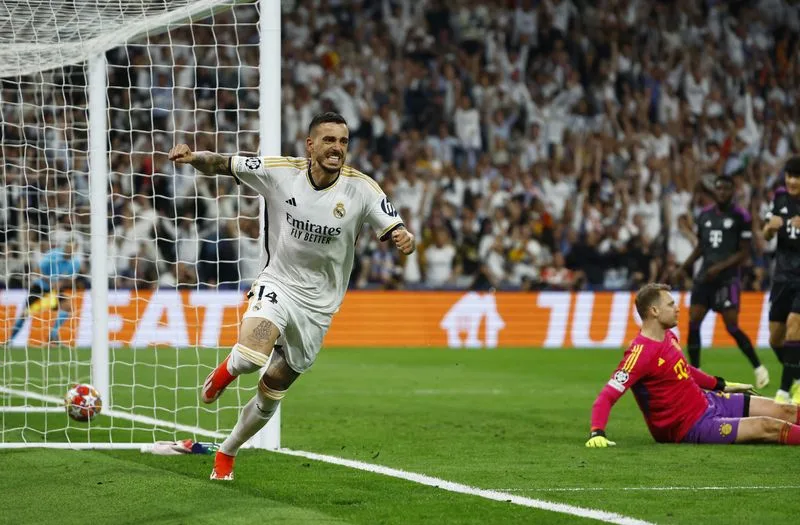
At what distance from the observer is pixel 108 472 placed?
25.2 ft

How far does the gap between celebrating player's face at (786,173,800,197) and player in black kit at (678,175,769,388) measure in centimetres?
274

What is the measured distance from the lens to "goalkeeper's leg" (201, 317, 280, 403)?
274 inches

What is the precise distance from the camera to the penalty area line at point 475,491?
20.1 feet

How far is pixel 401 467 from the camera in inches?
320

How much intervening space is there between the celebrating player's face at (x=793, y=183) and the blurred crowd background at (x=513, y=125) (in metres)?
10.9

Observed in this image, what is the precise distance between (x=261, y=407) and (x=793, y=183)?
6295 millimetres

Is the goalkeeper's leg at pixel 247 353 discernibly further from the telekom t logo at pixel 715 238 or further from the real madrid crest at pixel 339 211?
the telekom t logo at pixel 715 238

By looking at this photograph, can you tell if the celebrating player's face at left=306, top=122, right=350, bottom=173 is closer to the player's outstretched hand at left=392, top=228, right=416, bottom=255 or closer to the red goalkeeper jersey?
the player's outstretched hand at left=392, top=228, right=416, bottom=255

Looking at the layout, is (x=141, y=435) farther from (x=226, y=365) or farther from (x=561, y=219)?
(x=561, y=219)

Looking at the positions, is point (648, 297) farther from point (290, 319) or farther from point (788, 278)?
point (788, 278)

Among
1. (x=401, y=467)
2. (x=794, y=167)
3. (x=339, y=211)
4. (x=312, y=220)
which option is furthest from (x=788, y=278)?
(x=312, y=220)

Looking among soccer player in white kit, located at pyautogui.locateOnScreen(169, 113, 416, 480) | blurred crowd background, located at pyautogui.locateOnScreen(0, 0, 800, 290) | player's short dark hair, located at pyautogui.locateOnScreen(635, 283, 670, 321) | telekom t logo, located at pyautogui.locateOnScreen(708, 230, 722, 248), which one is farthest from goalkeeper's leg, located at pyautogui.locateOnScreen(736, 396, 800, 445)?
blurred crowd background, located at pyautogui.locateOnScreen(0, 0, 800, 290)

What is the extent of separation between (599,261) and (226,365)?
55.7ft

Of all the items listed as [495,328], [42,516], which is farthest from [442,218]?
[42,516]
